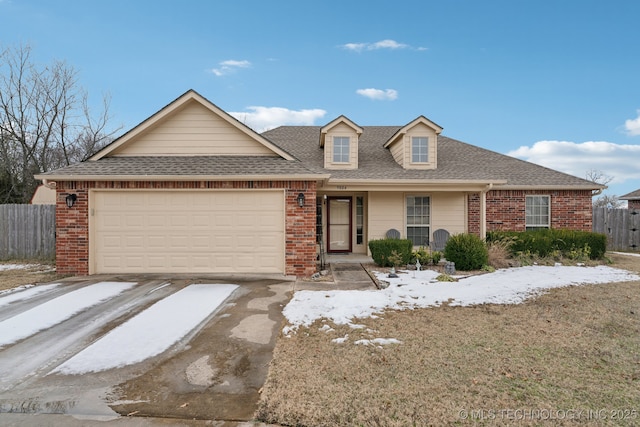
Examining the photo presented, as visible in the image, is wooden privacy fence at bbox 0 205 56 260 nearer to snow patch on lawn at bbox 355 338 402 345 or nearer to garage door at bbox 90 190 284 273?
garage door at bbox 90 190 284 273

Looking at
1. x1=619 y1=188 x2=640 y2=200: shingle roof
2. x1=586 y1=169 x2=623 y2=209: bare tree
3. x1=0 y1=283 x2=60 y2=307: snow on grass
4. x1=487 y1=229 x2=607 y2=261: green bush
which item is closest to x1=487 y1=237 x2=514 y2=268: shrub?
x1=487 y1=229 x2=607 y2=261: green bush

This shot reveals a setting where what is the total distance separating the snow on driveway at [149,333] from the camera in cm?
363

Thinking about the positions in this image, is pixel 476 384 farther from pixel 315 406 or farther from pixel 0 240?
pixel 0 240

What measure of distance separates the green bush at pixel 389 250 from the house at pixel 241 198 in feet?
6.08

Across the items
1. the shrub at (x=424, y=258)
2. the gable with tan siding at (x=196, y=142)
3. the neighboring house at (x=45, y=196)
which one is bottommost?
the shrub at (x=424, y=258)

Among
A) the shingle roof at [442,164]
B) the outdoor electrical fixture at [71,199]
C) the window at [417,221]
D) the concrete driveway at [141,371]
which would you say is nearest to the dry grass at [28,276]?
the outdoor electrical fixture at [71,199]

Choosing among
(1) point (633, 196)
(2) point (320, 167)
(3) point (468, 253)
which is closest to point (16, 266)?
(2) point (320, 167)

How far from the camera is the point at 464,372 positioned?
11.1ft

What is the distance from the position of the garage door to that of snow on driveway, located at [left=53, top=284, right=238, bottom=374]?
5.84 feet

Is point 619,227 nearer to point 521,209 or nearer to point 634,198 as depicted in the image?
point 521,209

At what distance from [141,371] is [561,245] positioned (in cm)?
1174

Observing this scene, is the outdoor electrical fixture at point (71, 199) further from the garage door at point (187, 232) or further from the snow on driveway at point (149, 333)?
the snow on driveway at point (149, 333)

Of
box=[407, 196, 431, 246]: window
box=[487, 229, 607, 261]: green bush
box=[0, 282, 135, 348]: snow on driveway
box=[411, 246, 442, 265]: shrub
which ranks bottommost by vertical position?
box=[0, 282, 135, 348]: snow on driveway

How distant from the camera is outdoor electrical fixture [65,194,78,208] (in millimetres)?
7980
